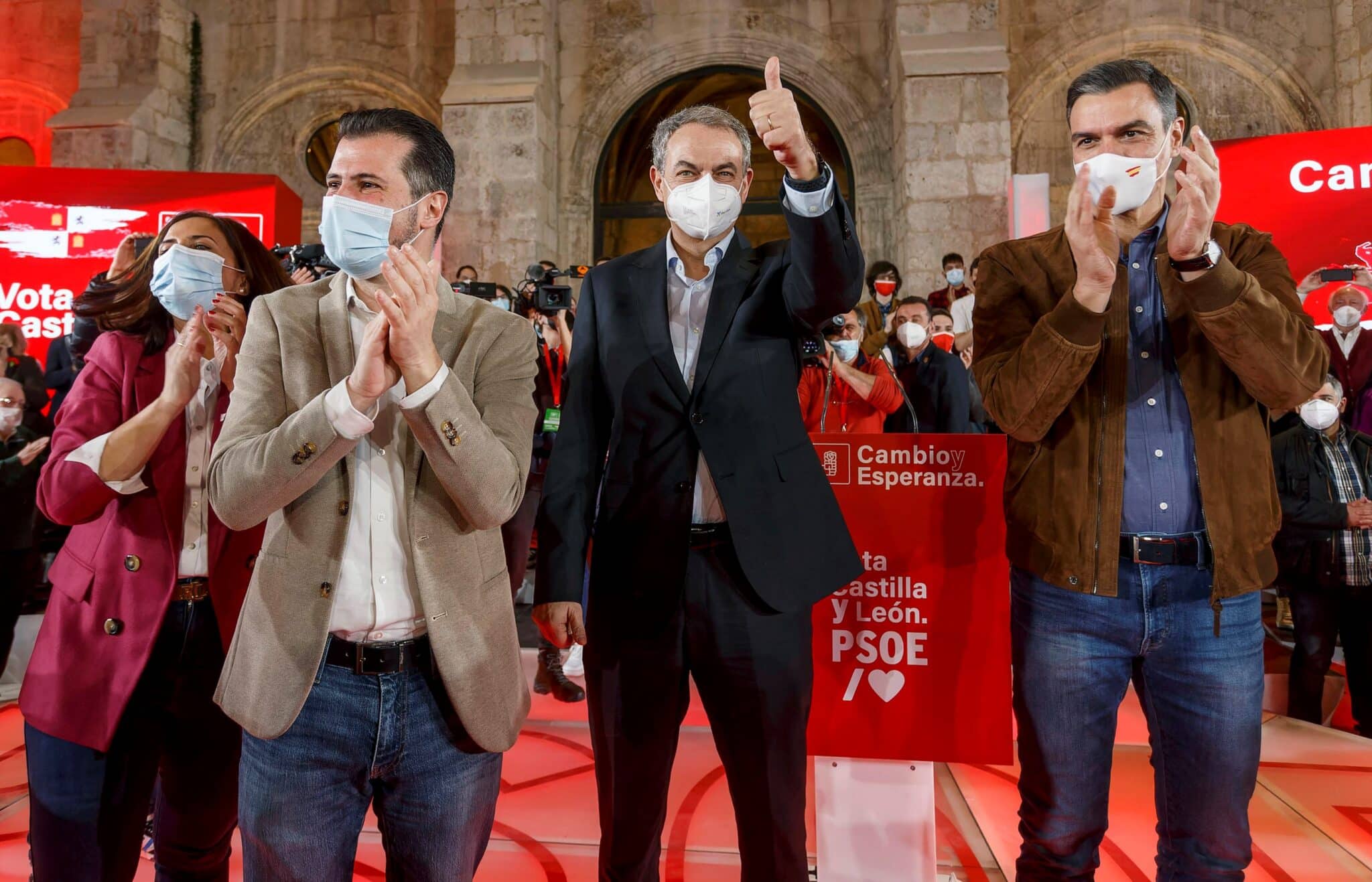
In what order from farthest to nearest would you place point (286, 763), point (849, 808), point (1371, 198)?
point (1371, 198) < point (849, 808) < point (286, 763)

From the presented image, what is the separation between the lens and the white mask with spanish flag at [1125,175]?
5.79ft

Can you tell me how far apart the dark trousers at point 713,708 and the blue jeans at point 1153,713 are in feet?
1.78

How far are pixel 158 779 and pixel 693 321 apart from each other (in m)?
1.65

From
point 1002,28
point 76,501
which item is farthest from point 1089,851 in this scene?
point 1002,28

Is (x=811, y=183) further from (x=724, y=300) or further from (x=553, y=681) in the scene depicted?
(x=553, y=681)

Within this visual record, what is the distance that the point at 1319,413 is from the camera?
4.61m

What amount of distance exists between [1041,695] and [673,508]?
3.07 ft

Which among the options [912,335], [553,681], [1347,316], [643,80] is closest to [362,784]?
[553,681]

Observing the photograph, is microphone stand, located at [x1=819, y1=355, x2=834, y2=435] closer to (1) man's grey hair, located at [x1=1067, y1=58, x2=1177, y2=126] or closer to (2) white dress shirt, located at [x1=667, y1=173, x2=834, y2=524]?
(2) white dress shirt, located at [x1=667, y1=173, x2=834, y2=524]

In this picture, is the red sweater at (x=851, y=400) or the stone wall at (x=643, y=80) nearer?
the red sweater at (x=851, y=400)

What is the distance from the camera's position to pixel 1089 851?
1866 millimetres

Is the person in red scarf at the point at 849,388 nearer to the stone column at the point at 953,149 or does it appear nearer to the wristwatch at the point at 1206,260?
the wristwatch at the point at 1206,260

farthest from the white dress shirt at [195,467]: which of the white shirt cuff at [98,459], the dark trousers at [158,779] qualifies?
the dark trousers at [158,779]

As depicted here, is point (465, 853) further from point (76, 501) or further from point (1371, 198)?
point (1371, 198)
